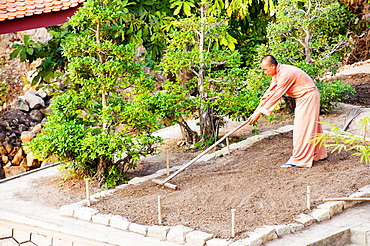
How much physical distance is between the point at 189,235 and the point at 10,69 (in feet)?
47.7

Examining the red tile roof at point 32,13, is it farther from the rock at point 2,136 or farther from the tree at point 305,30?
the rock at point 2,136

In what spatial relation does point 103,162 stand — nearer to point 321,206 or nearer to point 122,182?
point 122,182

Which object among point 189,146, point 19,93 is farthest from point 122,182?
point 19,93

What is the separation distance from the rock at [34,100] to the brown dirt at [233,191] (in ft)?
25.6

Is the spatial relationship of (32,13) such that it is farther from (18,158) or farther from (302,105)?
(18,158)

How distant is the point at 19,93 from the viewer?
57.0 ft

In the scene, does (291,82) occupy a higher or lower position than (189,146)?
higher

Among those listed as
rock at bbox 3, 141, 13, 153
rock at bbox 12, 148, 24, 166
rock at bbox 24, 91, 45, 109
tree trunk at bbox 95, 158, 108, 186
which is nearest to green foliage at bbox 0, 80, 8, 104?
rock at bbox 24, 91, 45, 109

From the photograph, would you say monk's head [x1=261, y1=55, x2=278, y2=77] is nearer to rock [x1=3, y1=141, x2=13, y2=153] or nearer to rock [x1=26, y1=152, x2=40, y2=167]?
rock [x1=26, y1=152, x2=40, y2=167]

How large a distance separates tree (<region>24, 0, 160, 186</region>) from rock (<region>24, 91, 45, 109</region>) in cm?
827

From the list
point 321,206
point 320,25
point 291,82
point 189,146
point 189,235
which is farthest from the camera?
point 320,25

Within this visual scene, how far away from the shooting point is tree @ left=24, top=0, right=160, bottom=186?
6742mm

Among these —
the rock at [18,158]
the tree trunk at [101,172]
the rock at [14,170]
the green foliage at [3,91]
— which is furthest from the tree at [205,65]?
the green foliage at [3,91]

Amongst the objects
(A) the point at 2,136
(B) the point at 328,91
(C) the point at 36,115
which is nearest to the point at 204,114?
(B) the point at 328,91
